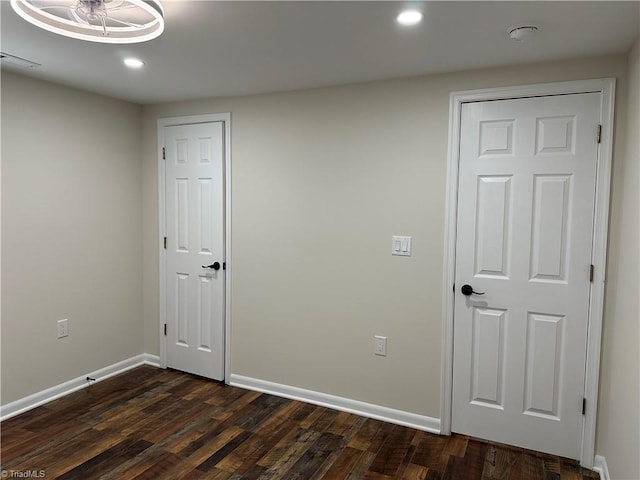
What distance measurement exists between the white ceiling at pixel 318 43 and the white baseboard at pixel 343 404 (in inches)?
87.8

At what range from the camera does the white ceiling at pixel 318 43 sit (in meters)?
1.88

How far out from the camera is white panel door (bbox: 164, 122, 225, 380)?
3.63 meters

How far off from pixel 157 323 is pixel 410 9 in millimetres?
3308

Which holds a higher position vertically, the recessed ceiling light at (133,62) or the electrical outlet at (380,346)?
the recessed ceiling light at (133,62)

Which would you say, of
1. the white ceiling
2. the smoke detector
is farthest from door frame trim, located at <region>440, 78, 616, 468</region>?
the smoke detector

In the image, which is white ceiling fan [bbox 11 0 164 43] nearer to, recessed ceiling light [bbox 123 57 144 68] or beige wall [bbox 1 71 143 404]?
recessed ceiling light [bbox 123 57 144 68]

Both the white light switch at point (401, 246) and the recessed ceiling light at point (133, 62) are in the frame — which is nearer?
the recessed ceiling light at point (133, 62)

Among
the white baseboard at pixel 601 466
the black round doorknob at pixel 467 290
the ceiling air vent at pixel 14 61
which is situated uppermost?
the ceiling air vent at pixel 14 61

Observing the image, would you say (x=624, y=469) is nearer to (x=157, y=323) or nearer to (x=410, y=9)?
(x=410, y=9)

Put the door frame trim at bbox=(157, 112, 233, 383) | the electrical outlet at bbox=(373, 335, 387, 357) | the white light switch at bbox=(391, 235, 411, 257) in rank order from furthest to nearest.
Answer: the door frame trim at bbox=(157, 112, 233, 383), the electrical outlet at bbox=(373, 335, 387, 357), the white light switch at bbox=(391, 235, 411, 257)

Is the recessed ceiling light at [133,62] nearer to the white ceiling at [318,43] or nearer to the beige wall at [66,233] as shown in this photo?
the white ceiling at [318,43]

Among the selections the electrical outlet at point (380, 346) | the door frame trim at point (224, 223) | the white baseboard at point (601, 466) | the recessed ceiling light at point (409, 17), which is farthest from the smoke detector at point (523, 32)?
the white baseboard at point (601, 466)

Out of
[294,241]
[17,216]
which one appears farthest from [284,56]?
[17,216]

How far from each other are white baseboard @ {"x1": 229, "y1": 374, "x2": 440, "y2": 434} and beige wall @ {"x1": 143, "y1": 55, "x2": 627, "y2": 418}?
0.04 m
